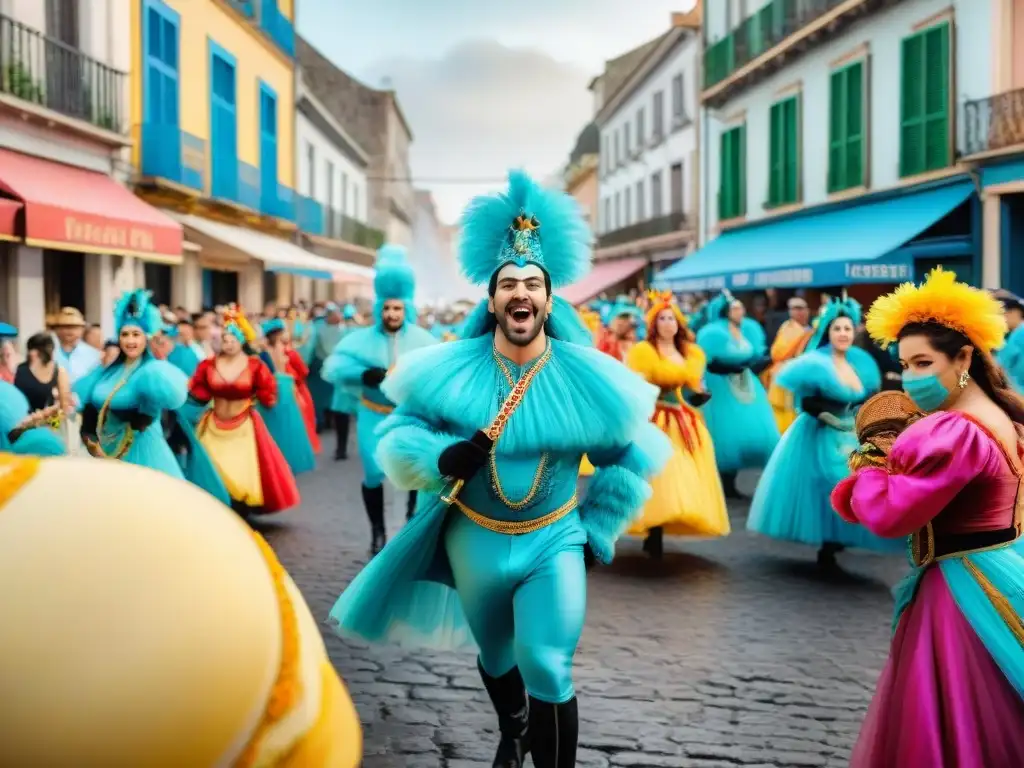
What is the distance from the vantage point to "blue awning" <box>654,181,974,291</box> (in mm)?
17516

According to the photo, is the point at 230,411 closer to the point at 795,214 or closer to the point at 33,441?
the point at 33,441

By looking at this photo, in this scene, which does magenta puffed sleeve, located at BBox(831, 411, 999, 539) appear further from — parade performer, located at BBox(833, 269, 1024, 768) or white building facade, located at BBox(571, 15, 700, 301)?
white building facade, located at BBox(571, 15, 700, 301)

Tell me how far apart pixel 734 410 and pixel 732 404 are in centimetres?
6

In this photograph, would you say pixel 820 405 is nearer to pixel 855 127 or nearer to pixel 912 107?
pixel 912 107

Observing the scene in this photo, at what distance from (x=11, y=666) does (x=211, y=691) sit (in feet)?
0.68

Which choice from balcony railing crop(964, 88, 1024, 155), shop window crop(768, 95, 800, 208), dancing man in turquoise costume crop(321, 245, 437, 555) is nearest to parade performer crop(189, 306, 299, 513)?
dancing man in turquoise costume crop(321, 245, 437, 555)

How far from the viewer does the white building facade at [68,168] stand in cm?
1423

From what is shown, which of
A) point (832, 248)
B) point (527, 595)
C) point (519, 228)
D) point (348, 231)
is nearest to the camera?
→ point (527, 595)

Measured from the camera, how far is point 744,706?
5016 mm

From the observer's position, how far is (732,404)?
35.9ft

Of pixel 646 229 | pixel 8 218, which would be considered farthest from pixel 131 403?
pixel 646 229

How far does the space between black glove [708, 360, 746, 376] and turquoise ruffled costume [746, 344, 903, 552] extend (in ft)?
8.94

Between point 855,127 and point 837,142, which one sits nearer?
point 855,127

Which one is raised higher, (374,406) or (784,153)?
(784,153)
